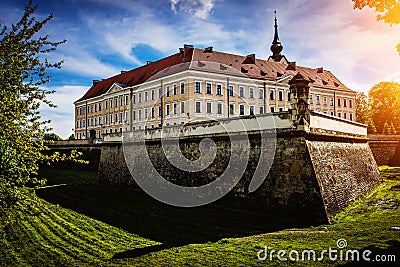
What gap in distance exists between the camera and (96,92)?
61562 millimetres

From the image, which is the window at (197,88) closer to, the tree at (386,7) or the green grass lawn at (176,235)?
the green grass lawn at (176,235)

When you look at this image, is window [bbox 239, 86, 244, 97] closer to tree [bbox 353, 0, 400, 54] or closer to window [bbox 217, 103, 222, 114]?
window [bbox 217, 103, 222, 114]

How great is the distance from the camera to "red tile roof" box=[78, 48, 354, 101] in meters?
42.0

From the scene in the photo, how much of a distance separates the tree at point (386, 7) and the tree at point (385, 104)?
50.8 m

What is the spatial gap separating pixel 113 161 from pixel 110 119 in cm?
3238

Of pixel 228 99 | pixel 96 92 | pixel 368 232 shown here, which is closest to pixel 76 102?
pixel 96 92

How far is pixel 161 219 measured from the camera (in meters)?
13.0

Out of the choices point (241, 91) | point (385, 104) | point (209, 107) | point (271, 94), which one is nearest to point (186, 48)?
point (209, 107)

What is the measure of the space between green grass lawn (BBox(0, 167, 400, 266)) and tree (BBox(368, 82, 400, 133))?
151ft

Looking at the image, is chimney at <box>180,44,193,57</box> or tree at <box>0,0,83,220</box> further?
chimney at <box>180,44,193,57</box>

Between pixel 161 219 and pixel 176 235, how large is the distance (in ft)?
7.92

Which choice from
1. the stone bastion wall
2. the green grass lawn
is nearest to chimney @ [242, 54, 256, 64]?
the stone bastion wall

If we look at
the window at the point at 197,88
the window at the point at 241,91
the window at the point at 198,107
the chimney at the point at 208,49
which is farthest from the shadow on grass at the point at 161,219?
the chimney at the point at 208,49

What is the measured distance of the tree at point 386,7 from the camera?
949 cm
